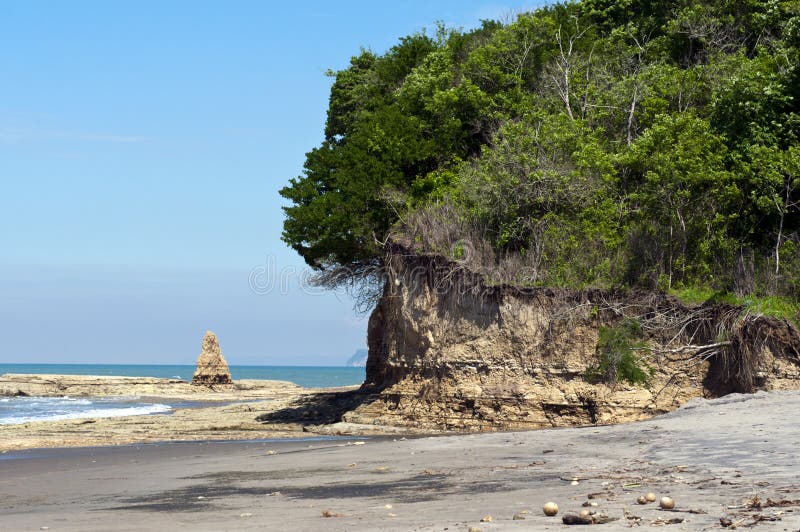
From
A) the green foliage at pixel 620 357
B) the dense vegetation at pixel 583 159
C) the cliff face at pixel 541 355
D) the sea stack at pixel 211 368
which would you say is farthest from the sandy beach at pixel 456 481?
the sea stack at pixel 211 368

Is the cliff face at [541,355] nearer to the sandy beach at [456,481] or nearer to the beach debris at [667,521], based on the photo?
the sandy beach at [456,481]

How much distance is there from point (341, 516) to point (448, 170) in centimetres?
1886

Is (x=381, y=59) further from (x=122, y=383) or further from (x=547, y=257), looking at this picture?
(x=122, y=383)

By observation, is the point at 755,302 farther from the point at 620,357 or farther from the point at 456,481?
the point at 456,481

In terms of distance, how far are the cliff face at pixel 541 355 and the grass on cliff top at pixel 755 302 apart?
0.22m

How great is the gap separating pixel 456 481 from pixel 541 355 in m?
9.76

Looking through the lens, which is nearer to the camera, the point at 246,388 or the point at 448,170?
the point at 448,170

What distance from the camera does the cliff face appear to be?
1869 cm

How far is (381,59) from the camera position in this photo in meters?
34.7

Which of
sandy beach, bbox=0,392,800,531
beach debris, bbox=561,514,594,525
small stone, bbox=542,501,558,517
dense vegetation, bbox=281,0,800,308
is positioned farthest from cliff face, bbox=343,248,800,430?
beach debris, bbox=561,514,594,525

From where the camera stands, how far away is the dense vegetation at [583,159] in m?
21.1

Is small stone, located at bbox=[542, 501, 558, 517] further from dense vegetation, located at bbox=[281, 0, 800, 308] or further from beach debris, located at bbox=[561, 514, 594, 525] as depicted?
dense vegetation, located at bbox=[281, 0, 800, 308]

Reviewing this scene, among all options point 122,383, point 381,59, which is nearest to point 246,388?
point 122,383

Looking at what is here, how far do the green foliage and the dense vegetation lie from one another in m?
1.32
